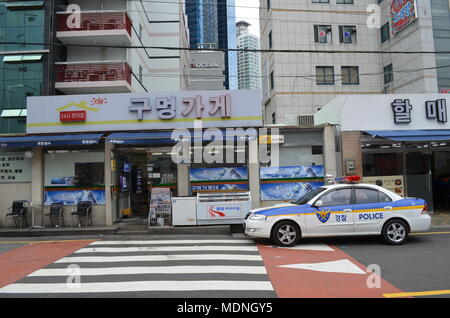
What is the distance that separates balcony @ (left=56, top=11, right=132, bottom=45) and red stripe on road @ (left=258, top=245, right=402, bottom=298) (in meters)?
20.7

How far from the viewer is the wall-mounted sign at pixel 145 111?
13.2 metres

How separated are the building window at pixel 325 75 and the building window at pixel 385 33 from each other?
209 inches

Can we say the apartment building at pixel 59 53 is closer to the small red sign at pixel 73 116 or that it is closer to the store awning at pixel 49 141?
the small red sign at pixel 73 116

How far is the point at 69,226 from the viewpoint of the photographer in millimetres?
12953

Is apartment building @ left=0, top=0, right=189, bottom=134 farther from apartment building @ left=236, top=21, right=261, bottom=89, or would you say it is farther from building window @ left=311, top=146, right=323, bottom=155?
apartment building @ left=236, top=21, right=261, bottom=89

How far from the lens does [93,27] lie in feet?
77.2

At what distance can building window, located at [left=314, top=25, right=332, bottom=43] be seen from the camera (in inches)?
1199

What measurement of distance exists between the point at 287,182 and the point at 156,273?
7.53 m

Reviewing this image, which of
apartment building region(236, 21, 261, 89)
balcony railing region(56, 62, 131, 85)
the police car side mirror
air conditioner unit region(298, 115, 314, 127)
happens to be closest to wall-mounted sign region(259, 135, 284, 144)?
air conditioner unit region(298, 115, 314, 127)

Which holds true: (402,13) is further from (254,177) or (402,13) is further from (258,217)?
(258,217)
